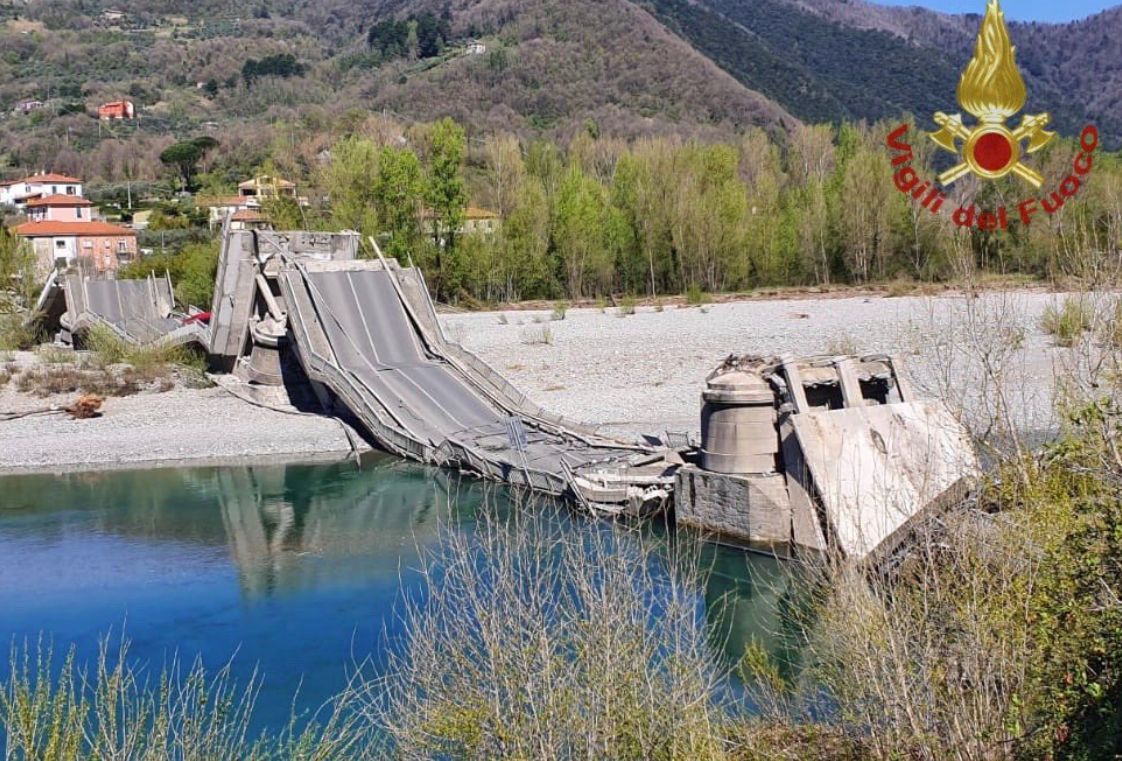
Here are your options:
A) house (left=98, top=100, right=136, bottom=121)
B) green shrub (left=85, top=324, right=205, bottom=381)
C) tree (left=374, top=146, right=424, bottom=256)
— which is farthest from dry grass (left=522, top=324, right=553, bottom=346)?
house (left=98, top=100, right=136, bottom=121)

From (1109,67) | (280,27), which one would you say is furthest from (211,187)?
(1109,67)

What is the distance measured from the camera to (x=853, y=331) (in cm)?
3256

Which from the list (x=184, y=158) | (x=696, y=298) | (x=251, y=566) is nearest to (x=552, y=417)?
(x=251, y=566)

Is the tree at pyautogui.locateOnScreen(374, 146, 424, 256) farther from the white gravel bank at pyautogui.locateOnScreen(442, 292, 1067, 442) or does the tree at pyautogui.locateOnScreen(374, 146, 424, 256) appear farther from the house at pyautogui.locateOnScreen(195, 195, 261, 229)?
the house at pyautogui.locateOnScreen(195, 195, 261, 229)

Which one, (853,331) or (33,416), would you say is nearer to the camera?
(33,416)

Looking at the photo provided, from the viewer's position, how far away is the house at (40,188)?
8781 centimetres

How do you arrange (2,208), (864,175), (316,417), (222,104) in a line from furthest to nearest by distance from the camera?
(222,104) < (2,208) < (864,175) < (316,417)

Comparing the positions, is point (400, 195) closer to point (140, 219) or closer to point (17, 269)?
point (17, 269)

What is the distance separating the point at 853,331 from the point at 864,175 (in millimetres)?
18441

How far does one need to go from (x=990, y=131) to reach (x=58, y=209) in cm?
6560

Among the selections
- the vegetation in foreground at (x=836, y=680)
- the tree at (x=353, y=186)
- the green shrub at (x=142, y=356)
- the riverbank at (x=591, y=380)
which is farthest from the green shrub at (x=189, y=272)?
the vegetation in foreground at (x=836, y=680)

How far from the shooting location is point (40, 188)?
8994 centimetres

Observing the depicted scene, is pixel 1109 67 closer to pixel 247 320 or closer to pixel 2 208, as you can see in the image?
pixel 2 208

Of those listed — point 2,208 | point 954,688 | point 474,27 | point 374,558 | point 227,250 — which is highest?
point 474,27
